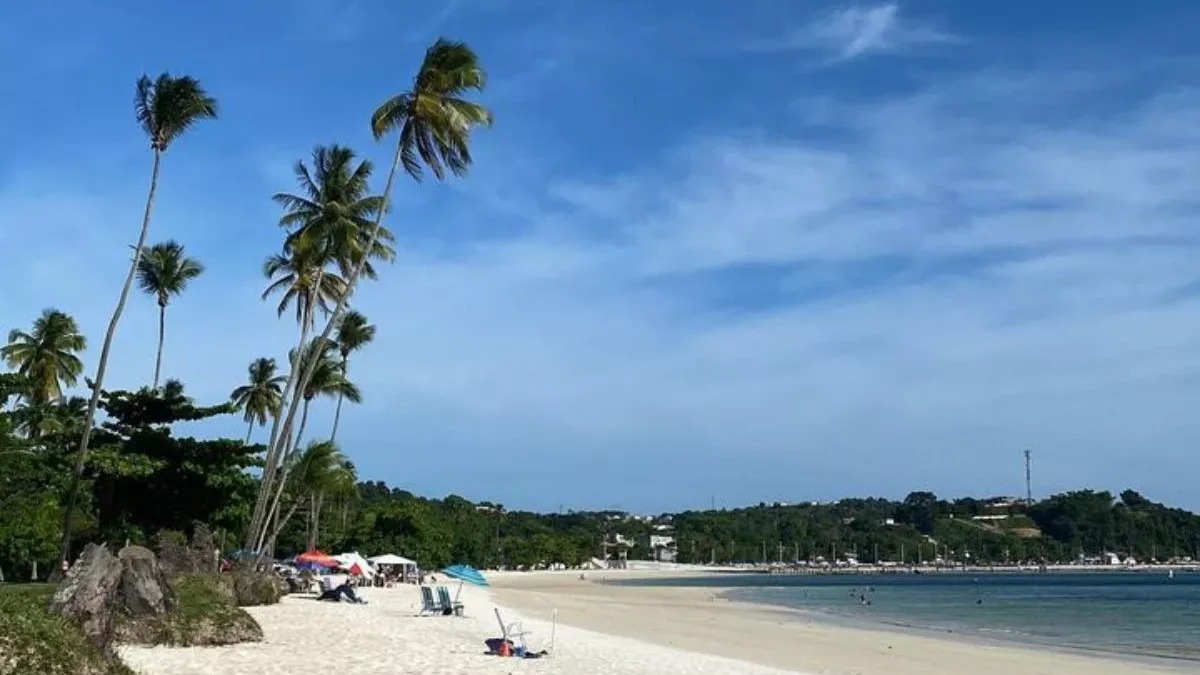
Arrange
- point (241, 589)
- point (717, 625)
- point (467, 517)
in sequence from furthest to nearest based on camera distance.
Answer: point (467, 517) < point (717, 625) < point (241, 589)

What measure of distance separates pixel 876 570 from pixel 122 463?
6914 inches

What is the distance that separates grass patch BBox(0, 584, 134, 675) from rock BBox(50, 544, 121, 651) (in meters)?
1.31

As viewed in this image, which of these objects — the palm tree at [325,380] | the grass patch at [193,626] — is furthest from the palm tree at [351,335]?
the grass patch at [193,626]

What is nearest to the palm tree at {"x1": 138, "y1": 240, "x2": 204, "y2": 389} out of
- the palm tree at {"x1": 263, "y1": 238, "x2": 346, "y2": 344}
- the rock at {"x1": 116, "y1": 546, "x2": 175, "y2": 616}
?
the palm tree at {"x1": 263, "y1": 238, "x2": 346, "y2": 344}

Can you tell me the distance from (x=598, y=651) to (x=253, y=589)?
10870 mm

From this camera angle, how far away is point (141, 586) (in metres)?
15.1

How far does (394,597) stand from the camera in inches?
1523

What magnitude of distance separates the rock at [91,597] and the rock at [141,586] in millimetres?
2502

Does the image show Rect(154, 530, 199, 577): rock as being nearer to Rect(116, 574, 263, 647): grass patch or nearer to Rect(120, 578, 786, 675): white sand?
Rect(120, 578, 786, 675): white sand

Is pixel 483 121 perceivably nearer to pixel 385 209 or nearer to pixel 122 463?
pixel 385 209

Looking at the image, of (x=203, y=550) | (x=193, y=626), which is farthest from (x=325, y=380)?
(x=193, y=626)

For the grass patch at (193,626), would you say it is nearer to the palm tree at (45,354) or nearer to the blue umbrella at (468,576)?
the blue umbrella at (468,576)

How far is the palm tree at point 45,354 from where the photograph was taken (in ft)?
141

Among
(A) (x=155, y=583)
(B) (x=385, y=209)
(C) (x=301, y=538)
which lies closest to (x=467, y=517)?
(C) (x=301, y=538)
